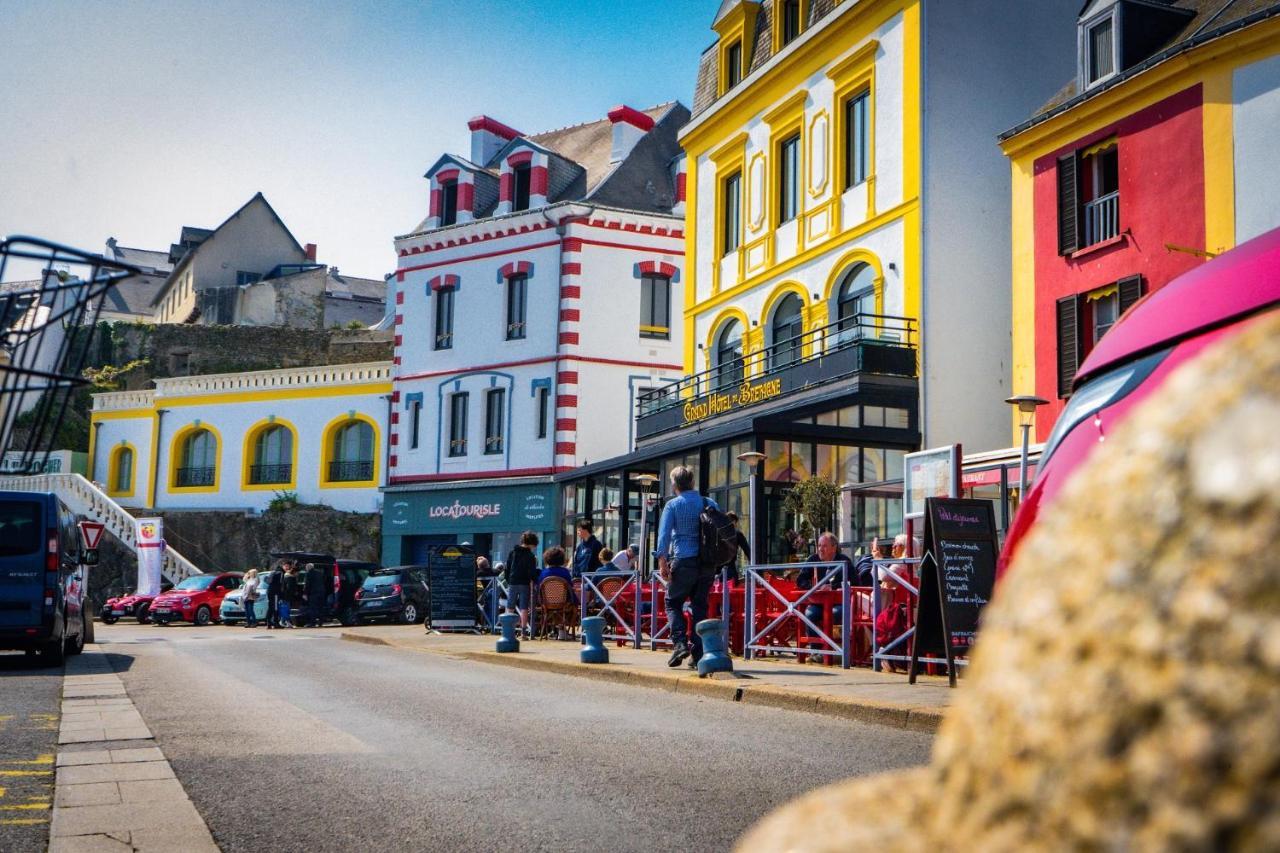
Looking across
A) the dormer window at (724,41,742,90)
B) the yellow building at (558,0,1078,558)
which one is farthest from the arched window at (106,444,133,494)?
the dormer window at (724,41,742,90)

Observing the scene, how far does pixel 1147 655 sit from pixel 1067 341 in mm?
21675

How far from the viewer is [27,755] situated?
24.7 ft

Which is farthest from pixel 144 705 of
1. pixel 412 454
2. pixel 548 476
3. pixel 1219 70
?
pixel 412 454

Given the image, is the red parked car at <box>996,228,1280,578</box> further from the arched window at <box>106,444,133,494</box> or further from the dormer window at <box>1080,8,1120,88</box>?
the arched window at <box>106,444,133,494</box>

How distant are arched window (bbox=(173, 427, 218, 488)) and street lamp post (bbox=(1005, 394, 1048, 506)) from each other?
3319 centimetres

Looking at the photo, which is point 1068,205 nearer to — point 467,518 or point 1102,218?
point 1102,218

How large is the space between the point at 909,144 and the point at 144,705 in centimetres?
1720

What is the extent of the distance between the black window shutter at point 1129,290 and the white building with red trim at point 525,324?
18175 millimetres

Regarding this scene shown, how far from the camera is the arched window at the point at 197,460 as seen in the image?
4834 centimetres

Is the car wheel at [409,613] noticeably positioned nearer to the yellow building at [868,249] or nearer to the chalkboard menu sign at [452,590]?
the yellow building at [868,249]

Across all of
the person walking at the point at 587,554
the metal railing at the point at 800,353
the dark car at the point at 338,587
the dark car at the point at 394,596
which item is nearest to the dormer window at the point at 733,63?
the metal railing at the point at 800,353

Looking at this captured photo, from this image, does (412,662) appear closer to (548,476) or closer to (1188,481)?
(1188,481)

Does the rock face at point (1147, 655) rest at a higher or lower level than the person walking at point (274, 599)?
higher

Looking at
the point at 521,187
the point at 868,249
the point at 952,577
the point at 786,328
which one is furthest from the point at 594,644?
the point at 521,187
